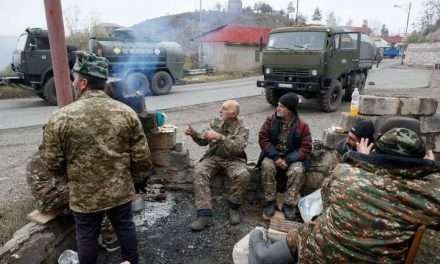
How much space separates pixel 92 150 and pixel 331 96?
27.3ft

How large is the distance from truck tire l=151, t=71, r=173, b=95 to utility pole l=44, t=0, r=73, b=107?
1043 cm

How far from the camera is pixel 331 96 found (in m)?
9.53

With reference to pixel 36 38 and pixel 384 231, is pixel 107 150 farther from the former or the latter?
pixel 36 38

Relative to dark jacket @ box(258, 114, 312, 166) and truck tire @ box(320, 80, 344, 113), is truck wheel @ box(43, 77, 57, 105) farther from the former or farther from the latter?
dark jacket @ box(258, 114, 312, 166)

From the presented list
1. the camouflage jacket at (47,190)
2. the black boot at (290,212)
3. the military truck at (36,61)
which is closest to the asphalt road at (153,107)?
the military truck at (36,61)

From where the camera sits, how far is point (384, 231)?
1.63m

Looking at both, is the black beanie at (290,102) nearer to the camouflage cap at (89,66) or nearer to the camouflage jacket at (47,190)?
the camouflage cap at (89,66)

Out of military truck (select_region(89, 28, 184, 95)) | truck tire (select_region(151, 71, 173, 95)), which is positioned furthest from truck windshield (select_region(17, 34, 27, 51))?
truck tire (select_region(151, 71, 173, 95))

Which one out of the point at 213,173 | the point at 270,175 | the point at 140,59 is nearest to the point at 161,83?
the point at 140,59

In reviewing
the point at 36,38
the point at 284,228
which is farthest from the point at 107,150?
the point at 36,38

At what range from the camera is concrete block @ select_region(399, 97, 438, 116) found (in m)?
3.68

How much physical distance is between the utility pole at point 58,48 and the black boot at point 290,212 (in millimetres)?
2169

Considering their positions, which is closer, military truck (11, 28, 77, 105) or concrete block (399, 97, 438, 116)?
concrete block (399, 97, 438, 116)

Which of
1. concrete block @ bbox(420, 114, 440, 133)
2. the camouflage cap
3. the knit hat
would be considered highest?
the camouflage cap
